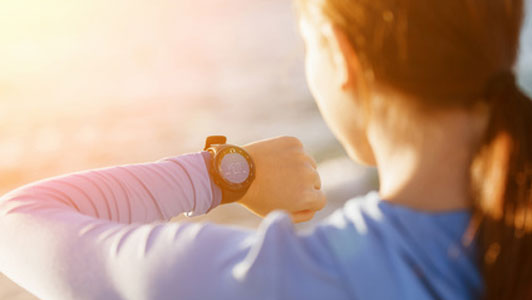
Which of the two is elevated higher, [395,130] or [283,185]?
[395,130]

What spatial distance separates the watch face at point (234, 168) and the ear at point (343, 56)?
472mm

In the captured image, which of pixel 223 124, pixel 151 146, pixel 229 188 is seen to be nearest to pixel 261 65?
pixel 223 124

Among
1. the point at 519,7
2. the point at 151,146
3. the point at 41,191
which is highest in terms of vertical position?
the point at 519,7

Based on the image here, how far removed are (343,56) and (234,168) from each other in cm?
50

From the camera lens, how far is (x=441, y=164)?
58 centimetres

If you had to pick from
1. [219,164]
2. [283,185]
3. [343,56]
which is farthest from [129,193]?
[343,56]

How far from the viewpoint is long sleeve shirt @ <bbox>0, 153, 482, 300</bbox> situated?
0.56 meters

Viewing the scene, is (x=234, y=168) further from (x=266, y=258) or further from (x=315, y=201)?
(x=266, y=258)

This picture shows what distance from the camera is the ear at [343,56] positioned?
1.94ft

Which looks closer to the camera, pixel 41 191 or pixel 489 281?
pixel 489 281

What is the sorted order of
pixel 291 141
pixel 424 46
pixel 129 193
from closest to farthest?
pixel 424 46, pixel 129 193, pixel 291 141

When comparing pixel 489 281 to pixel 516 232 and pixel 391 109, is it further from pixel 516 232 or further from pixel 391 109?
pixel 391 109

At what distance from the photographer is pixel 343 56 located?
0.60m

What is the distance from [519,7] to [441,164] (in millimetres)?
161
